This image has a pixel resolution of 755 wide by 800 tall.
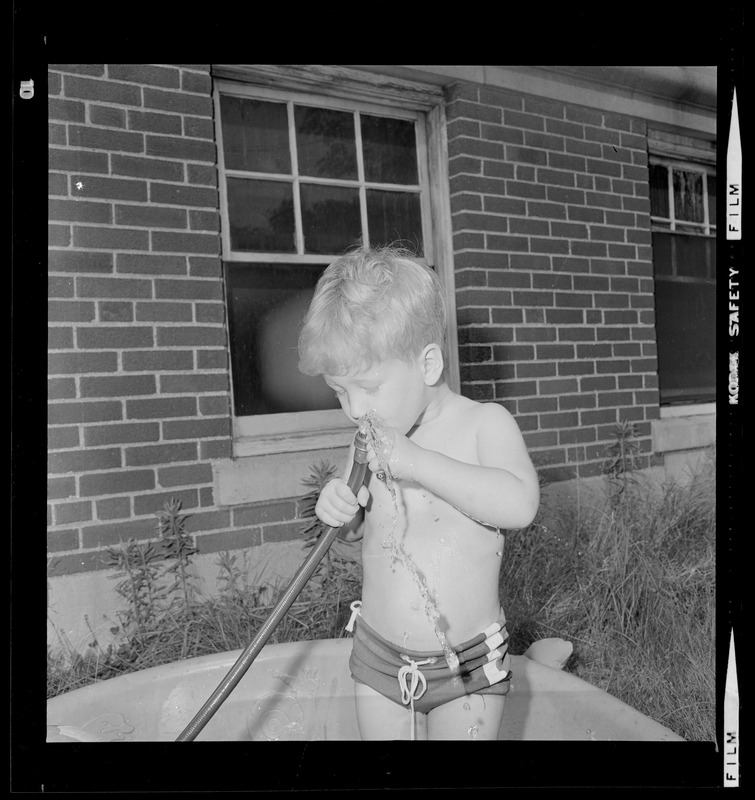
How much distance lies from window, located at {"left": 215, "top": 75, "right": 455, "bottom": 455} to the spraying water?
1.72 ft

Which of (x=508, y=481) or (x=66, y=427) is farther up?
(x=66, y=427)

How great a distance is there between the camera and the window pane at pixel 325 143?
1756 mm

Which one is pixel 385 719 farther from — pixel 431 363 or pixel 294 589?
pixel 431 363

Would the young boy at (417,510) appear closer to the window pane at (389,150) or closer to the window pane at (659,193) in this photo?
the window pane at (389,150)

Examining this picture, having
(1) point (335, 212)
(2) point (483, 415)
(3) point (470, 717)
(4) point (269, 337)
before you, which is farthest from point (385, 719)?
(1) point (335, 212)

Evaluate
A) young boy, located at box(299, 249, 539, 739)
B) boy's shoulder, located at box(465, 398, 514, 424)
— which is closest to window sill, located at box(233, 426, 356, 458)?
young boy, located at box(299, 249, 539, 739)

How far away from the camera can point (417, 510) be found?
1357 millimetres

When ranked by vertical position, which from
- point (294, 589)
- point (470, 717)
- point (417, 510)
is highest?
point (417, 510)

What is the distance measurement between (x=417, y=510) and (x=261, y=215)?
955mm

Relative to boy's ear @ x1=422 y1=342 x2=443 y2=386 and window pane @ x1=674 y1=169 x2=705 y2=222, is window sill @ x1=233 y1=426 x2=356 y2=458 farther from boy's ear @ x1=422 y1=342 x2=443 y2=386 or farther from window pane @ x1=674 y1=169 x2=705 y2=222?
window pane @ x1=674 y1=169 x2=705 y2=222

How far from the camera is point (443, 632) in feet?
4.38
